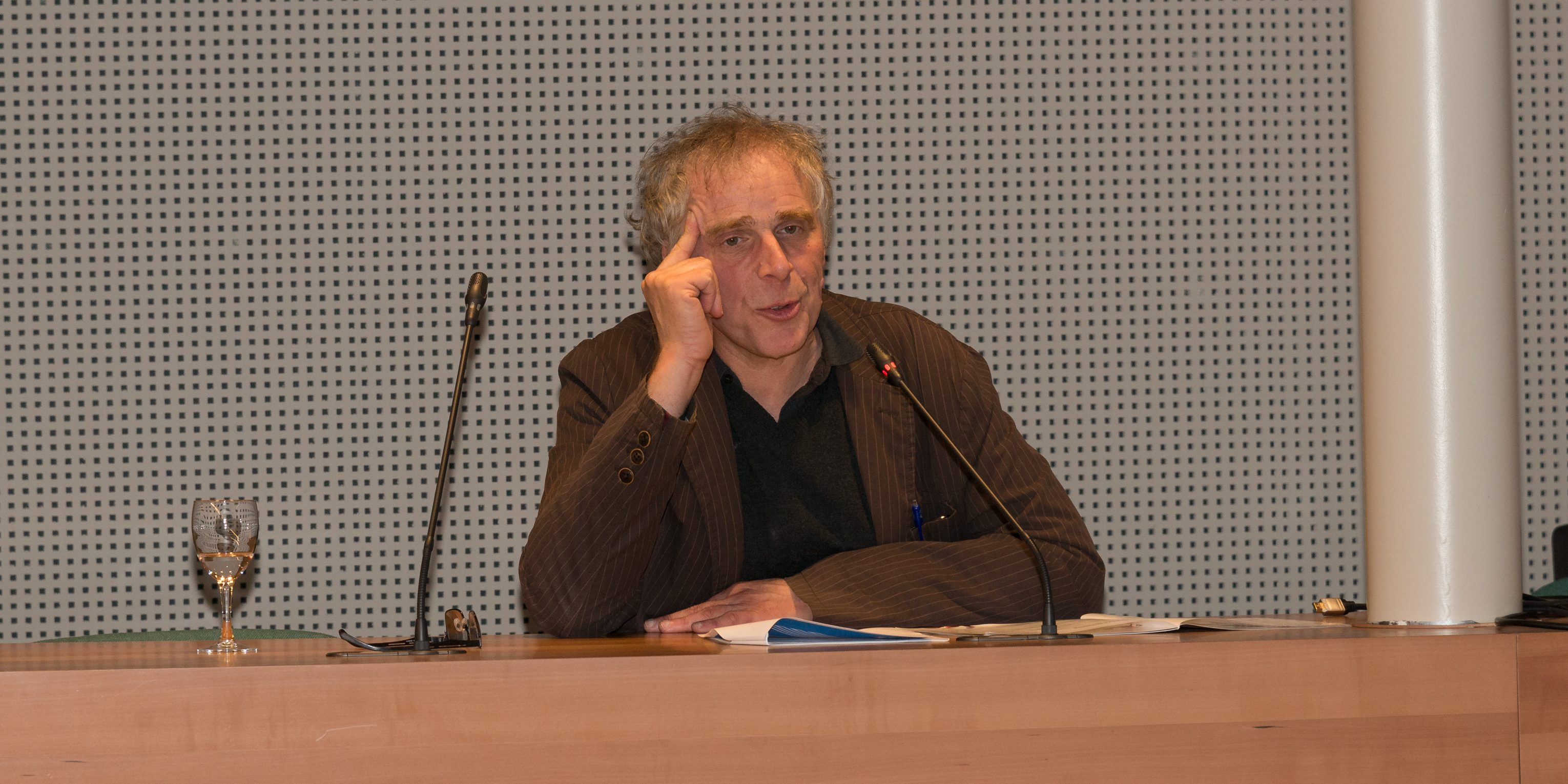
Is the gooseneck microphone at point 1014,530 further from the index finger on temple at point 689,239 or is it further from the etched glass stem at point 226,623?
the etched glass stem at point 226,623

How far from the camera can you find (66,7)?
3.43 m

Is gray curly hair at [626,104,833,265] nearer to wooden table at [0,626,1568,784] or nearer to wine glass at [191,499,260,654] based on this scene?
wine glass at [191,499,260,654]

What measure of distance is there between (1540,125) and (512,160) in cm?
276

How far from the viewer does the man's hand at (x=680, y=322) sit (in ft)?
7.15

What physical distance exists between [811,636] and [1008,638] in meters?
0.25

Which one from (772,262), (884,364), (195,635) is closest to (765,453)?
(772,262)

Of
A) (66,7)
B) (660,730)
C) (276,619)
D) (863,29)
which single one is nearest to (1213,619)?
(660,730)

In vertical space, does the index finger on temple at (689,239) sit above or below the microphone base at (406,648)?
above

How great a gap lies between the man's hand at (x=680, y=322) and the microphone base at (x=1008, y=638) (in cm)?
69

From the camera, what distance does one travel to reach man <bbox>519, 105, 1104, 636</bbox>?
217cm

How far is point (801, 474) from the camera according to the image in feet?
8.49

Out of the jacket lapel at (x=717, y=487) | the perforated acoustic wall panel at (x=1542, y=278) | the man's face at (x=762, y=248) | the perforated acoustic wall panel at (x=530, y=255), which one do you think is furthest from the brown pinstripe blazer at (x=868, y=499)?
the perforated acoustic wall panel at (x=1542, y=278)

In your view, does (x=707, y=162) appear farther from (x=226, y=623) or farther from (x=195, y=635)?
(x=195, y=635)

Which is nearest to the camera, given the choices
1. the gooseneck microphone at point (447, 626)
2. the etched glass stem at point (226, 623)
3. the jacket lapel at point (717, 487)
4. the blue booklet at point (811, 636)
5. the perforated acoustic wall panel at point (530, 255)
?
the blue booklet at point (811, 636)
